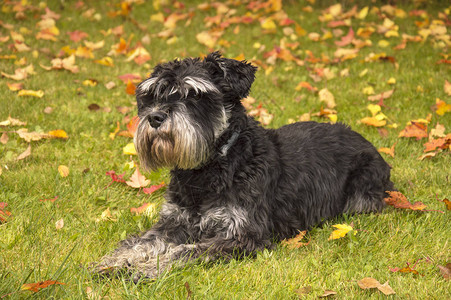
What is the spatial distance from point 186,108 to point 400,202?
2.45m

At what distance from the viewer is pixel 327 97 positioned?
7.77 meters

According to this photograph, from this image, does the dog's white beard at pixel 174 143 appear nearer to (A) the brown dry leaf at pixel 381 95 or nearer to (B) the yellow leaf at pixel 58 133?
(B) the yellow leaf at pixel 58 133

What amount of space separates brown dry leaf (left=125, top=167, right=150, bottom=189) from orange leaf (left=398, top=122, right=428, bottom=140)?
339 centimetres

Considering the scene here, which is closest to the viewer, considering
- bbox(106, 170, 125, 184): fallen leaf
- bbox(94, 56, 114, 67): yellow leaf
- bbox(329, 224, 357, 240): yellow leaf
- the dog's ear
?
the dog's ear

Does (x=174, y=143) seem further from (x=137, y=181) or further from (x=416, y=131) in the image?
(x=416, y=131)

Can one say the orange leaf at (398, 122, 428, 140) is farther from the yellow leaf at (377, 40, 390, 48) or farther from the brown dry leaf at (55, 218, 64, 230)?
the brown dry leaf at (55, 218, 64, 230)

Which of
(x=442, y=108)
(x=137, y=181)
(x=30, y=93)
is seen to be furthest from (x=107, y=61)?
(x=442, y=108)

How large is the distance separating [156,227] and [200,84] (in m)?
1.38

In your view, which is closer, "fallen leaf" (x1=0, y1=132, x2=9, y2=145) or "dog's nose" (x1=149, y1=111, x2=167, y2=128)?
"dog's nose" (x1=149, y1=111, x2=167, y2=128)

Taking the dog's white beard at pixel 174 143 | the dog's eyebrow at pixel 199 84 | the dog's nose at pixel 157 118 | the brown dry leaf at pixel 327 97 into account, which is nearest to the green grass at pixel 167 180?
the brown dry leaf at pixel 327 97

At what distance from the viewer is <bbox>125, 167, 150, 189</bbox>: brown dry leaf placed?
17.9ft

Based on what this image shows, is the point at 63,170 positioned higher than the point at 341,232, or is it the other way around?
the point at 341,232

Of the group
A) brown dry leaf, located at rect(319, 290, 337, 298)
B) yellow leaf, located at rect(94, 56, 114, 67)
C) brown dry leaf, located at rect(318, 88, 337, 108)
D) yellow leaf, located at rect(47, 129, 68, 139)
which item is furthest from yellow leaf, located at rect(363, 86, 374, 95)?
brown dry leaf, located at rect(319, 290, 337, 298)

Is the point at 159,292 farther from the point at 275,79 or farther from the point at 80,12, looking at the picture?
the point at 80,12
